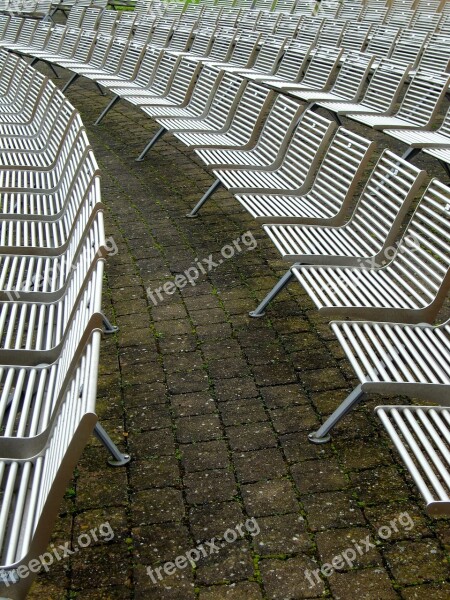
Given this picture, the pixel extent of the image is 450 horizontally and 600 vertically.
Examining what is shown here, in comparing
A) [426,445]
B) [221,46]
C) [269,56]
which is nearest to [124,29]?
[221,46]

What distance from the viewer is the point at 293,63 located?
10.3 metres

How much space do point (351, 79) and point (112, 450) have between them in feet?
21.6

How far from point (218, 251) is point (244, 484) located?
2862 mm

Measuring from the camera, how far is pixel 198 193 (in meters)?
7.44

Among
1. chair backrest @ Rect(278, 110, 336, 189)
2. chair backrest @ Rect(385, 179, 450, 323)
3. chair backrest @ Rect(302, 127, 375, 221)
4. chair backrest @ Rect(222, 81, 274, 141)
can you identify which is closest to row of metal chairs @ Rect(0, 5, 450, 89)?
chair backrest @ Rect(222, 81, 274, 141)

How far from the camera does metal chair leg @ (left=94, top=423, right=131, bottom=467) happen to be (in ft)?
11.3

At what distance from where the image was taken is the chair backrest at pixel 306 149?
5.61 meters

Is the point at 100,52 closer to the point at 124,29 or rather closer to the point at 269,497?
the point at 124,29

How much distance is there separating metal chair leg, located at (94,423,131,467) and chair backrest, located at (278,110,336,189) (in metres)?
2.73

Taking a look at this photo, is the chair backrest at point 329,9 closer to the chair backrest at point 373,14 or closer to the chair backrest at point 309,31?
the chair backrest at point 373,14

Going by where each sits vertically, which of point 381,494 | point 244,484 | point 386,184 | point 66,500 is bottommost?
point 66,500

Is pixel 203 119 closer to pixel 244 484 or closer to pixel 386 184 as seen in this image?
pixel 386 184

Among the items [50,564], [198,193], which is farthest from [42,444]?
[198,193]

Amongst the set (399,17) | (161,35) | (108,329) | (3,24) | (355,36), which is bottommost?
(3,24)
